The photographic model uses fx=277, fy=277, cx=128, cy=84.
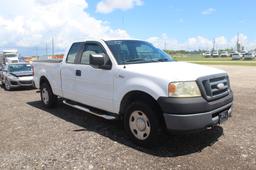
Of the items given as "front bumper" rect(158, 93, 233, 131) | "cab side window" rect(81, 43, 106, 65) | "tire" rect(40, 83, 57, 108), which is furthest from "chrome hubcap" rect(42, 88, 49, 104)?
"front bumper" rect(158, 93, 233, 131)

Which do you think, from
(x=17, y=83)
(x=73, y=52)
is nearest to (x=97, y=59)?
(x=73, y=52)

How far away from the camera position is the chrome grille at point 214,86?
436cm

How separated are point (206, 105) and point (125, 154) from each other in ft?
5.03

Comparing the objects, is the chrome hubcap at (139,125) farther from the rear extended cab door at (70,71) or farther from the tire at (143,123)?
the rear extended cab door at (70,71)

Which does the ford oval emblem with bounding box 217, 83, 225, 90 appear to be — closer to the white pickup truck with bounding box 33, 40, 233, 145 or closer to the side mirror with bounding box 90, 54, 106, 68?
the white pickup truck with bounding box 33, 40, 233, 145

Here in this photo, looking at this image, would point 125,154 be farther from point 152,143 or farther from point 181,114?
point 181,114

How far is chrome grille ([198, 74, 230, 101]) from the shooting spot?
4.36 m

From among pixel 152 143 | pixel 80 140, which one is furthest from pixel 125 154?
pixel 80 140

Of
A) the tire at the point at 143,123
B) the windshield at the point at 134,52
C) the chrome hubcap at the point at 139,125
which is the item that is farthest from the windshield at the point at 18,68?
the chrome hubcap at the point at 139,125

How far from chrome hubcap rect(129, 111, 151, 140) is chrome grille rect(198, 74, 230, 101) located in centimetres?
105

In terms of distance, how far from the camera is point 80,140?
5.27 m

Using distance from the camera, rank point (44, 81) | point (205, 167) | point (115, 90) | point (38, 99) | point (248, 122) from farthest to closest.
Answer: point (38, 99) → point (44, 81) → point (248, 122) → point (115, 90) → point (205, 167)

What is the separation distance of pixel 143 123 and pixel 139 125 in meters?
0.11

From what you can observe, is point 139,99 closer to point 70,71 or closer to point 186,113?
point 186,113
